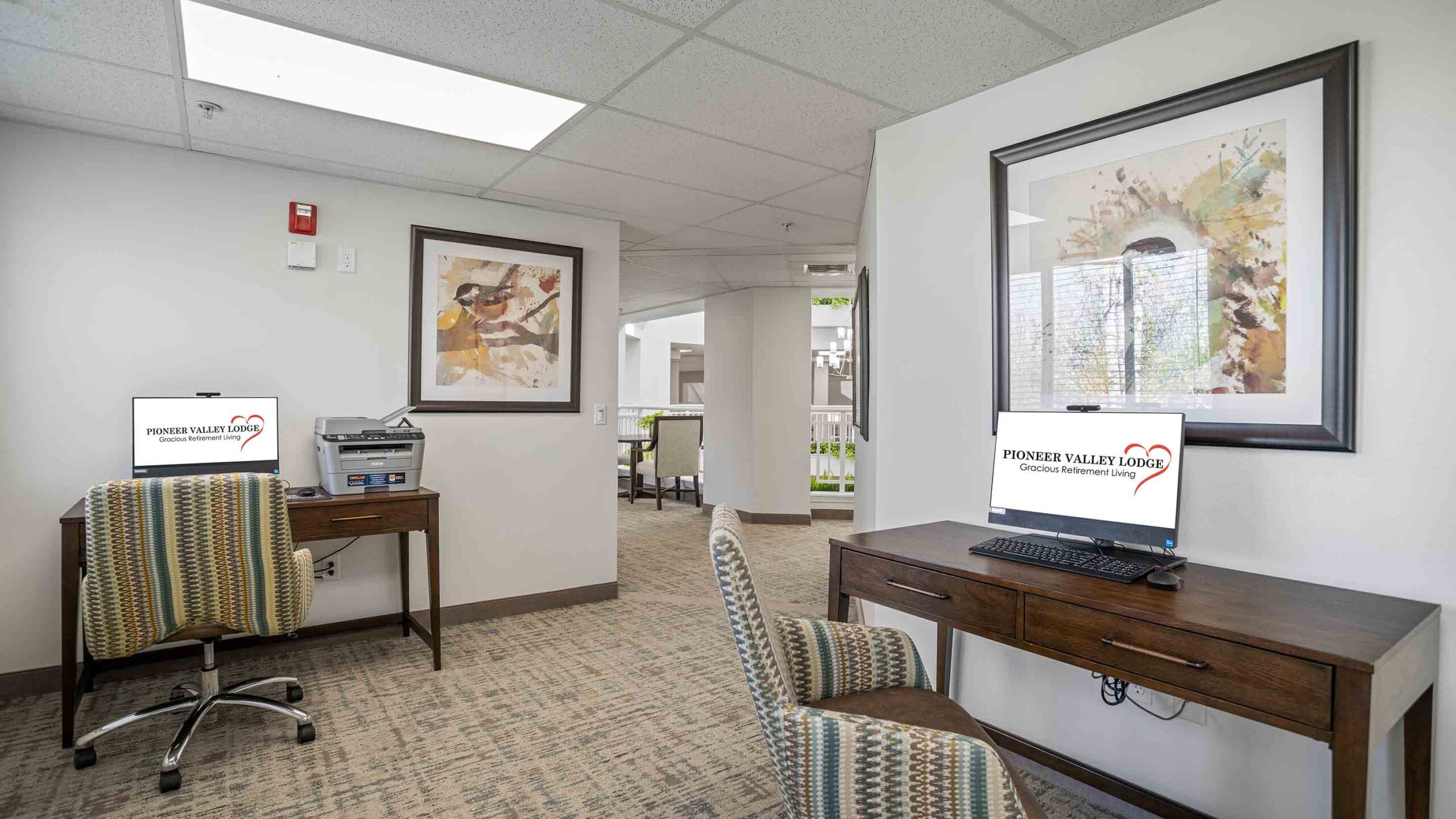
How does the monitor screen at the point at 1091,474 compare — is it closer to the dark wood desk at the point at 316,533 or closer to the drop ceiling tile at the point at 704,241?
the dark wood desk at the point at 316,533

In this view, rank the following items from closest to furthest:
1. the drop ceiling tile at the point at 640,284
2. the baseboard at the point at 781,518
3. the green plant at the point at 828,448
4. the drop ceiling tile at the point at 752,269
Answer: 1. the drop ceiling tile at the point at 752,269
2. the drop ceiling tile at the point at 640,284
3. the baseboard at the point at 781,518
4. the green plant at the point at 828,448

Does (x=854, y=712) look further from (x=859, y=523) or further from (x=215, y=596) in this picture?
(x=859, y=523)

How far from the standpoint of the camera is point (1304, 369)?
1.74 metres

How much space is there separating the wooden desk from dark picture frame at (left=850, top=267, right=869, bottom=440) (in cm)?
155

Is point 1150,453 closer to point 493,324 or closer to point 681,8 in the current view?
point 681,8

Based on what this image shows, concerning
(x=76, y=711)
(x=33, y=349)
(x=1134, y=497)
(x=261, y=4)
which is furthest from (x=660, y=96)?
(x=76, y=711)

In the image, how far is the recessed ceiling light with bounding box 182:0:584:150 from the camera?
2219mm

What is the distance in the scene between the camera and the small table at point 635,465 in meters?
7.92

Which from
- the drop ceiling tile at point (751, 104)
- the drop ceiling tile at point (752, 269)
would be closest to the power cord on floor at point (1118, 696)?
the drop ceiling tile at point (751, 104)

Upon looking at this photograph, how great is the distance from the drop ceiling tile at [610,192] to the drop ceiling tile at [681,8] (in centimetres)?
137

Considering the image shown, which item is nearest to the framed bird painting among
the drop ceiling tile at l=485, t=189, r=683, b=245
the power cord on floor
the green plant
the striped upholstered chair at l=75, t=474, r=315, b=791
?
the drop ceiling tile at l=485, t=189, r=683, b=245

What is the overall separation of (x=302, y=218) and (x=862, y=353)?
2.89m

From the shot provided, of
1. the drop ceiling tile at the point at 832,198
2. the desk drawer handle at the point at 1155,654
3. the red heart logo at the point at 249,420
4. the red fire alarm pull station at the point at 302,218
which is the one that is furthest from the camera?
the drop ceiling tile at the point at 832,198

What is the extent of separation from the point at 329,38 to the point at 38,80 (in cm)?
119
